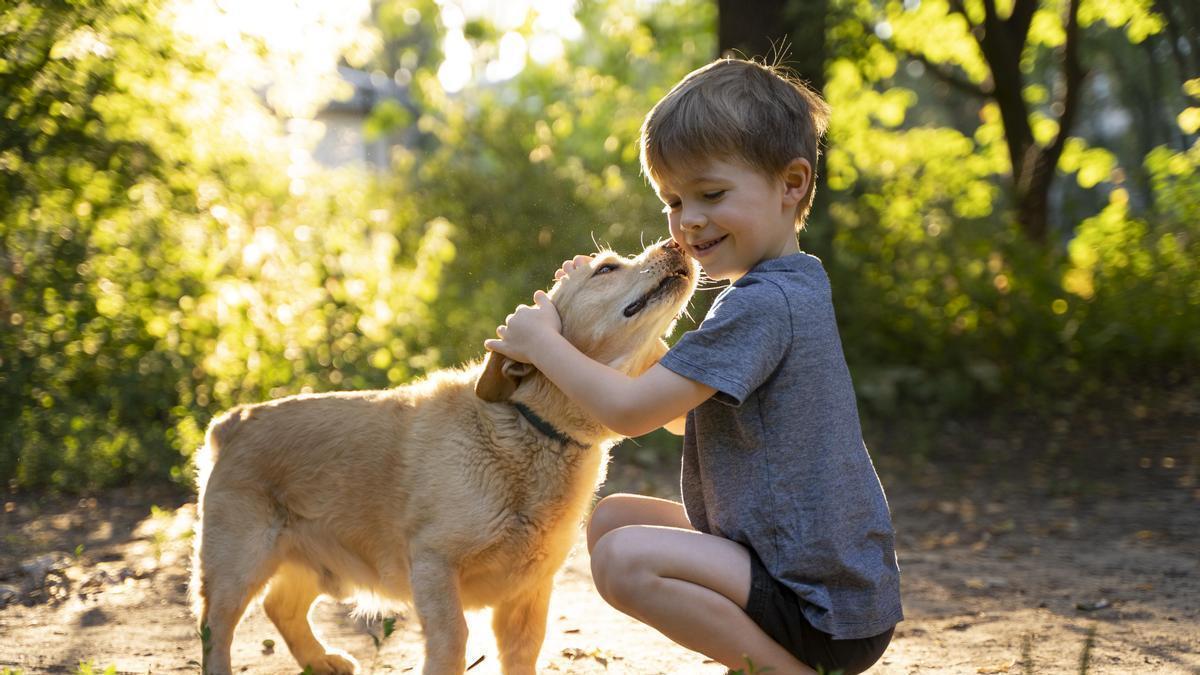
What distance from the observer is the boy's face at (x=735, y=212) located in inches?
114

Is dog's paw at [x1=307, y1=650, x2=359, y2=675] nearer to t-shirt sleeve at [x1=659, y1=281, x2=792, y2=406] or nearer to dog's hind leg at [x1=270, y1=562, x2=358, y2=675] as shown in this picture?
dog's hind leg at [x1=270, y1=562, x2=358, y2=675]

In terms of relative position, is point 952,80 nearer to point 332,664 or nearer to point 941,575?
point 941,575

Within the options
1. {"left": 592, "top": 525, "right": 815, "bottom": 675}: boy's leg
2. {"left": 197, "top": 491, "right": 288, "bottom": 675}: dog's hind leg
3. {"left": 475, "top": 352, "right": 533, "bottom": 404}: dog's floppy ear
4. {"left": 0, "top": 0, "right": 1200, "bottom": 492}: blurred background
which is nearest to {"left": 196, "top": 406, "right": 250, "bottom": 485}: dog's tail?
{"left": 197, "top": 491, "right": 288, "bottom": 675}: dog's hind leg

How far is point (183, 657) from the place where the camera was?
156 inches

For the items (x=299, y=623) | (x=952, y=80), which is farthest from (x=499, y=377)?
(x=952, y=80)

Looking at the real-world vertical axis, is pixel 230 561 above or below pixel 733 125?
below

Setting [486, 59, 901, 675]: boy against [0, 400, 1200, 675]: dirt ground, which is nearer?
[486, 59, 901, 675]: boy

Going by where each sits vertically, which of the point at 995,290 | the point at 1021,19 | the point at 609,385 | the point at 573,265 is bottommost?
the point at 609,385

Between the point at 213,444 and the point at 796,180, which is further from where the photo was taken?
the point at 213,444

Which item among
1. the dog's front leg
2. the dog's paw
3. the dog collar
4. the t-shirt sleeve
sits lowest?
the dog's paw

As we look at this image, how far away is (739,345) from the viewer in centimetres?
273

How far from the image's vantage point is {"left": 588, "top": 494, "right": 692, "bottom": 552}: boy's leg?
3.31 metres

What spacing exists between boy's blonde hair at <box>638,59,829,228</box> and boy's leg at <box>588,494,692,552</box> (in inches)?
38.0

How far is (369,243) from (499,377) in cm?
687
